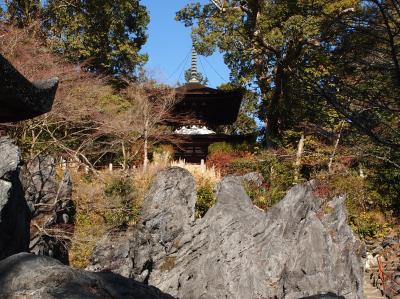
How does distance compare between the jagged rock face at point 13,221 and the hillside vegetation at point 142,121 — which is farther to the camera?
the hillside vegetation at point 142,121

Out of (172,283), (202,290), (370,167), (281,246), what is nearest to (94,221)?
(172,283)

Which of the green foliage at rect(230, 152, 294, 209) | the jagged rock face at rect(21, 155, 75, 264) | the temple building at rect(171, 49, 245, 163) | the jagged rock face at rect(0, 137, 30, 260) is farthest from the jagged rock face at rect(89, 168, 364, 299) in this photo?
the temple building at rect(171, 49, 245, 163)

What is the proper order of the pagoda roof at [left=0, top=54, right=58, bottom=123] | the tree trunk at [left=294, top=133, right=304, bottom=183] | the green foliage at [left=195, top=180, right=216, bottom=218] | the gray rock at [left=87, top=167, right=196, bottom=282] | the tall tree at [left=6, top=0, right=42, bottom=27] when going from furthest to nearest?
the tall tree at [left=6, top=0, right=42, bottom=27] < the tree trunk at [left=294, top=133, right=304, bottom=183] < the green foliage at [left=195, top=180, right=216, bottom=218] < the gray rock at [left=87, top=167, right=196, bottom=282] < the pagoda roof at [left=0, top=54, right=58, bottom=123]

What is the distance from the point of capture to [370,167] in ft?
54.9

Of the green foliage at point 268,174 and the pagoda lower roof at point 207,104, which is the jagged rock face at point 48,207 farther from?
the pagoda lower roof at point 207,104

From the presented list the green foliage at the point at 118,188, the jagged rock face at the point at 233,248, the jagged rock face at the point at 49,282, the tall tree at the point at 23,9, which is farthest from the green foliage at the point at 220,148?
the jagged rock face at the point at 49,282

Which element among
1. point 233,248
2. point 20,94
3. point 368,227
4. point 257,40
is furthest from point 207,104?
point 20,94

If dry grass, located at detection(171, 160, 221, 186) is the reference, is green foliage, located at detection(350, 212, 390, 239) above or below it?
below

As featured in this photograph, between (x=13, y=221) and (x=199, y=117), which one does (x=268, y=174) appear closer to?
(x=199, y=117)

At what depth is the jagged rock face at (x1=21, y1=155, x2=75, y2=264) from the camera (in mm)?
10289

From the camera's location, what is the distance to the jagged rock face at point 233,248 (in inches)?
436

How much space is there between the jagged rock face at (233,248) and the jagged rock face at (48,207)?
0.99m

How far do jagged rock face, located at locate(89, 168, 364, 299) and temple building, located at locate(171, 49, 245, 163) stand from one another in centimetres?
706

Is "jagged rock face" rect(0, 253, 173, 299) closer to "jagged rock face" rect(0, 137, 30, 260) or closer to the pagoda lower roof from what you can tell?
"jagged rock face" rect(0, 137, 30, 260)
